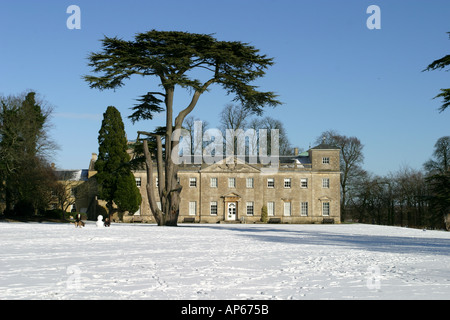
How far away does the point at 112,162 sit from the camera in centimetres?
4716

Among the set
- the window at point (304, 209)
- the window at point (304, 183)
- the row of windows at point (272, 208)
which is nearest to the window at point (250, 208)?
the row of windows at point (272, 208)

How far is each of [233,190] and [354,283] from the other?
44.8m

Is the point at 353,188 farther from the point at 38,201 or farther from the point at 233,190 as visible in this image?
the point at 38,201

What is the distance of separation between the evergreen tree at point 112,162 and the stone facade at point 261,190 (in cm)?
450

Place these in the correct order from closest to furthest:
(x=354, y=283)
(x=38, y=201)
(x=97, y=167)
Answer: (x=354, y=283) < (x=38, y=201) < (x=97, y=167)

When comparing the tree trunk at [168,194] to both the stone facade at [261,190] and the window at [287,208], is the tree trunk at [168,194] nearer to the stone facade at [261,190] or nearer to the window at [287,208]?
the stone facade at [261,190]

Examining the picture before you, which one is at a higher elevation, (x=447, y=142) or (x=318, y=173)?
(x=447, y=142)

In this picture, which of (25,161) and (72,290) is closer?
(72,290)

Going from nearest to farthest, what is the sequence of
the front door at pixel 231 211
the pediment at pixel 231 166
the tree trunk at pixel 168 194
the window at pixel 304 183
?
the tree trunk at pixel 168 194 < the front door at pixel 231 211 < the pediment at pixel 231 166 < the window at pixel 304 183

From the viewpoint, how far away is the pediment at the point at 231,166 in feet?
172

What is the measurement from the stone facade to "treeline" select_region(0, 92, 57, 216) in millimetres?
13421
